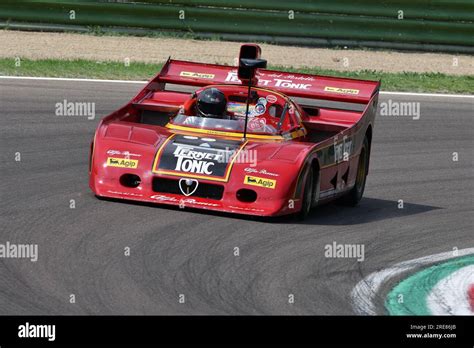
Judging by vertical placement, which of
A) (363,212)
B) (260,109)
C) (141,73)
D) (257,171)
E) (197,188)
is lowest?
(363,212)

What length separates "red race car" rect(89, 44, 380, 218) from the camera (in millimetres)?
10344

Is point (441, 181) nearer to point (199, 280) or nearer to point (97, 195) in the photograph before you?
point (97, 195)

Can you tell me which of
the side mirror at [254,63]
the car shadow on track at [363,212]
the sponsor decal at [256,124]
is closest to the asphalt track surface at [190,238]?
the car shadow on track at [363,212]

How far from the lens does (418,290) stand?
8.55 meters

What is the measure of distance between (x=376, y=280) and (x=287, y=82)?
450cm

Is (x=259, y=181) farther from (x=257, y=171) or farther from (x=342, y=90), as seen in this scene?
(x=342, y=90)

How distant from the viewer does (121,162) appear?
1061 centimetres

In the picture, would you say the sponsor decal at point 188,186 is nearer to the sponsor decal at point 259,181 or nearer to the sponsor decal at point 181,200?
the sponsor decal at point 181,200

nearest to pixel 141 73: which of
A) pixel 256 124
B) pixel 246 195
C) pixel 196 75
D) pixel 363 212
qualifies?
pixel 196 75

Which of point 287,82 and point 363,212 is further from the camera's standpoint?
point 287,82

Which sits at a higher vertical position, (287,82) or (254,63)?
(254,63)

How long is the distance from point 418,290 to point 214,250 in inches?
64.0

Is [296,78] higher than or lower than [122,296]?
higher
